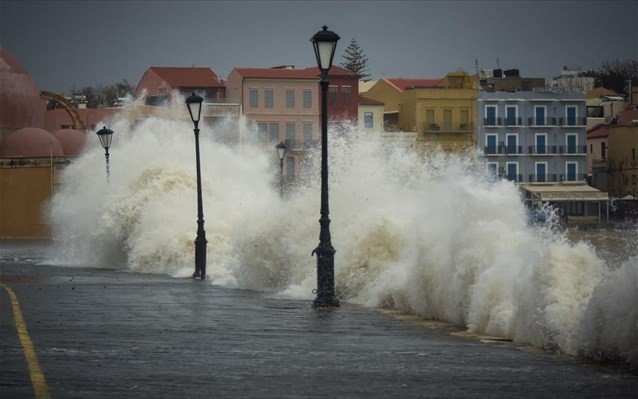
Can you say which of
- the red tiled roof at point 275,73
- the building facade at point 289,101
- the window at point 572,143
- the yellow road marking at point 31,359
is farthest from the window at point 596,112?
the yellow road marking at point 31,359

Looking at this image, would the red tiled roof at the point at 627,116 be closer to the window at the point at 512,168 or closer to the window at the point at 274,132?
the window at the point at 512,168

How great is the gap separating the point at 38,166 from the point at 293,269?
53.9 metres

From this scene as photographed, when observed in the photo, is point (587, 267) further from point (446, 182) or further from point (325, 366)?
point (446, 182)

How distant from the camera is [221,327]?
16.5m

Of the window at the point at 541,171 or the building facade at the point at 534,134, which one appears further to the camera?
the building facade at the point at 534,134

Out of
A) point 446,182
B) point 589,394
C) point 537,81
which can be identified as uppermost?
point 537,81

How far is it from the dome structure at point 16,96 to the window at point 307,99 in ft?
86.6

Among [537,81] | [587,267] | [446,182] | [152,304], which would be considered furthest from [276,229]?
[537,81]

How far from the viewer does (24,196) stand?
7831 centimetres

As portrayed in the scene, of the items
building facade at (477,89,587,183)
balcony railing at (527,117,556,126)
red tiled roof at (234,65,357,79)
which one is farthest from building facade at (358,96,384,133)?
balcony railing at (527,117,556,126)

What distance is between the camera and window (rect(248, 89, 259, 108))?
336 ft

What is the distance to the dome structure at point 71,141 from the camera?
82.4 meters

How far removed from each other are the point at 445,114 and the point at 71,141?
32982mm

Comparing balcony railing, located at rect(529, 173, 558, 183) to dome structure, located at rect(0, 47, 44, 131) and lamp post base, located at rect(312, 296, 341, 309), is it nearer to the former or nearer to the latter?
dome structure, located at rect(0, 47, 44, 131)
